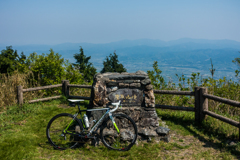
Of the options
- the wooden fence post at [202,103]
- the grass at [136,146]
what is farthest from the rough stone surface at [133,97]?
the wooden fence post at [202,103]

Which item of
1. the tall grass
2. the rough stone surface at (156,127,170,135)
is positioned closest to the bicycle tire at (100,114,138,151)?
the rough stone surface at (156,127,170,135)

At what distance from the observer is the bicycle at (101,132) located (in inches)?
179

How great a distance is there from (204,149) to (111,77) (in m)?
3.04

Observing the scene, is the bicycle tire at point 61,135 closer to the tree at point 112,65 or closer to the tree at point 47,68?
the tree at point 47,68

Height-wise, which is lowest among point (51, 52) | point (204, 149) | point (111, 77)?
point (204, 149)

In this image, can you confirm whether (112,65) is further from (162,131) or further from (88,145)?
(88,145)

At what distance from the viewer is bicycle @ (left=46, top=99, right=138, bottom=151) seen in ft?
15.0

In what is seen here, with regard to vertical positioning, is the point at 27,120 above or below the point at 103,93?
below

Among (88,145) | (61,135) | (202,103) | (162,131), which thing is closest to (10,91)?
(61,135)

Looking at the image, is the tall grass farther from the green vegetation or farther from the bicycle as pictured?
the bicycle

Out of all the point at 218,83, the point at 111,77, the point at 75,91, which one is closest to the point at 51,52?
the point at 75,91

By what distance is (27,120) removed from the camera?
6766 millimetres

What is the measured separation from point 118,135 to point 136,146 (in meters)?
0.54

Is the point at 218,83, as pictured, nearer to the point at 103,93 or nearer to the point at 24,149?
the point at 103,93
